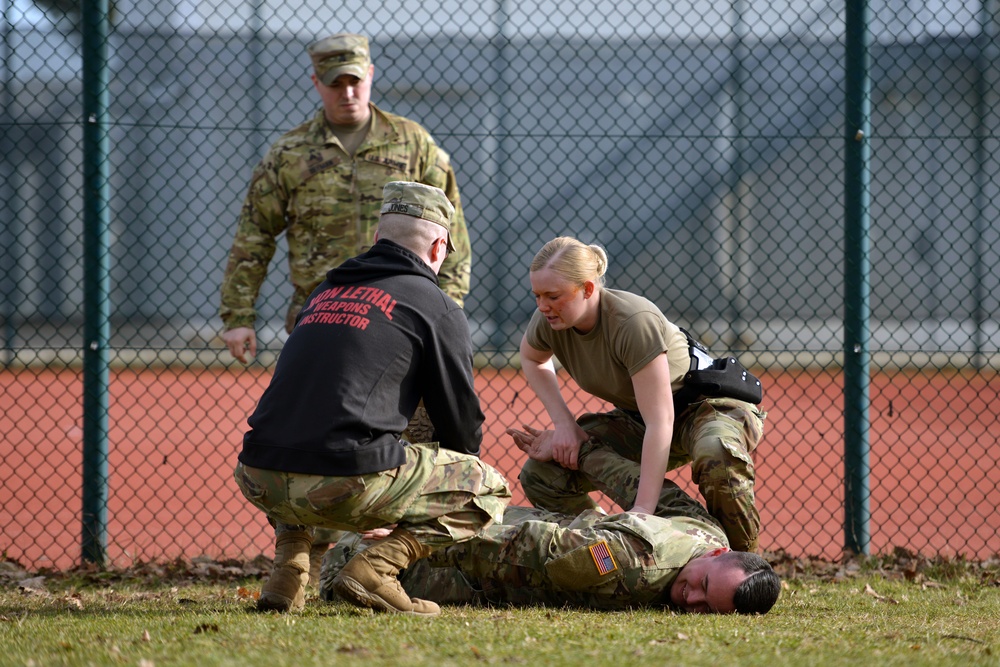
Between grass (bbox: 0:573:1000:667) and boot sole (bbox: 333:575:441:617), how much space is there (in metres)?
0.04

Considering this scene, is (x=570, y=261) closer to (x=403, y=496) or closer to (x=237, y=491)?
(x=403, y=496)

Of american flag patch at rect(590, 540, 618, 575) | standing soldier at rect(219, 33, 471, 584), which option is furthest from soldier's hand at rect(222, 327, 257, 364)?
american flag patch at rect(590, 540, 618, 575)

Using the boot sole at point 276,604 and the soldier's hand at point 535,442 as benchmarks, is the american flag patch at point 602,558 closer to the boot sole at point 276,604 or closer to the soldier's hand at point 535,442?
the soldier's hand at point 535,442

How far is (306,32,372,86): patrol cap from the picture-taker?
14.0 feet

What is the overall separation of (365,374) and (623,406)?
1475 millimetres

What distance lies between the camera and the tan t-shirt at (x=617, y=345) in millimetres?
3758

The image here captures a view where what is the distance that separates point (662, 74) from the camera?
12.7 m

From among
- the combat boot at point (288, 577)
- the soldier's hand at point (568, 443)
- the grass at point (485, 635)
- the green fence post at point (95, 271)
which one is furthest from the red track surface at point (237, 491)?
the combat boot at point (288, 577)

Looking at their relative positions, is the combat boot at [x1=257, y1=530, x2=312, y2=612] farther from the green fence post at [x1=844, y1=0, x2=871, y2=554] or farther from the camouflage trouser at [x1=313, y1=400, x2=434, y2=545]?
the green fence post at [x1=844, y1=0, x2=871, y2=554]

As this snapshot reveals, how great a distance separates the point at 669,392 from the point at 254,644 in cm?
174

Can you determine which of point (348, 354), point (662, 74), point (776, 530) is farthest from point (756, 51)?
point (348, 354)

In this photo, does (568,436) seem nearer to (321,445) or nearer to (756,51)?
(321,445)

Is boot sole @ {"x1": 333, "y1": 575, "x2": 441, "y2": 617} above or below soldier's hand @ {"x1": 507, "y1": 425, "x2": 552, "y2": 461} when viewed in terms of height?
below

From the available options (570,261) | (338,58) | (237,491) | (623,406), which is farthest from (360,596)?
(237,491)
